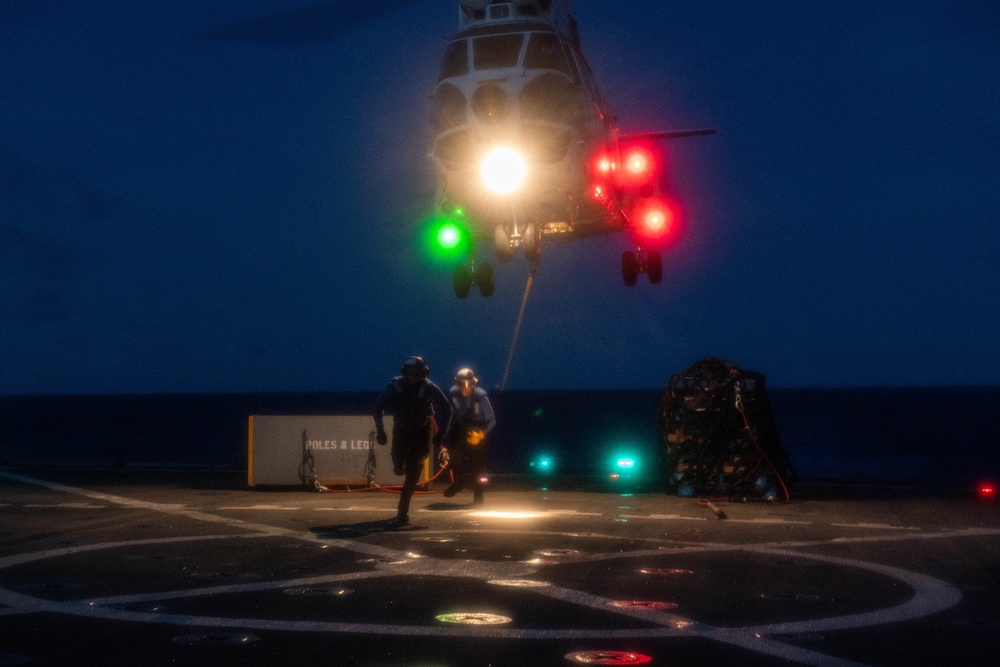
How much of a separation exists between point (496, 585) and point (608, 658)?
2.68 meters

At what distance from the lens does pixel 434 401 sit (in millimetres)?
14406

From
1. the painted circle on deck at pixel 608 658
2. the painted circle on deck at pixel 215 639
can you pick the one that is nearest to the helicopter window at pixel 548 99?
the painted circle on deck at pixel 215 639

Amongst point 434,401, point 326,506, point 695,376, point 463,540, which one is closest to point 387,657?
point 463,540

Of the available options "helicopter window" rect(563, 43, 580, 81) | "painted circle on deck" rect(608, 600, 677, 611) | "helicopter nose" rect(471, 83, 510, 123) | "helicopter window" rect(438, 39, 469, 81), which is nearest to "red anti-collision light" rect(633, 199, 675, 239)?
"helicopter window" rect(563, 43, 580, 81)

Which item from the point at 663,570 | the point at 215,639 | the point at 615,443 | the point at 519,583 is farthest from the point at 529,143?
the point at 615,443

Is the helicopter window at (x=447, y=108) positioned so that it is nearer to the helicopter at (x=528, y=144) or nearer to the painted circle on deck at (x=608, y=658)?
the helicopter at (x=528, y=144)

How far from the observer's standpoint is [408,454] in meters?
14.0

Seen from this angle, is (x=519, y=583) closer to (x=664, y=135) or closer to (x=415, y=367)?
(x=415, y=367)

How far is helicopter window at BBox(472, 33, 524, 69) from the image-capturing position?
1689 cm

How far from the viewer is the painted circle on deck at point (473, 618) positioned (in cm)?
749

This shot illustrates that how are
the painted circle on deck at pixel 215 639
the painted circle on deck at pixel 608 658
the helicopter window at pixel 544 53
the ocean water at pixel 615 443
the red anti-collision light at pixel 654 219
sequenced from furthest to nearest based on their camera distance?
1. the ocean water at pixel 615 443
2. the red anti-collision light at pixel 654 219
3. the helicopter window at pixel 544 53
4. the painted circle on deck at pixel 215 639
5. the painted circle on deck at pixel 608 658

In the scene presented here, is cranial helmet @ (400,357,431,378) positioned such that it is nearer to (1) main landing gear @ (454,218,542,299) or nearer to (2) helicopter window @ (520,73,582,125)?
(2) helicopter window @ (520,73,582,125)

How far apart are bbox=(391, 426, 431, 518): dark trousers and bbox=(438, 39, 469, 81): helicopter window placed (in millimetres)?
6215

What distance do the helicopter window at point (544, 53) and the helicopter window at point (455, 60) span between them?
0.99m
